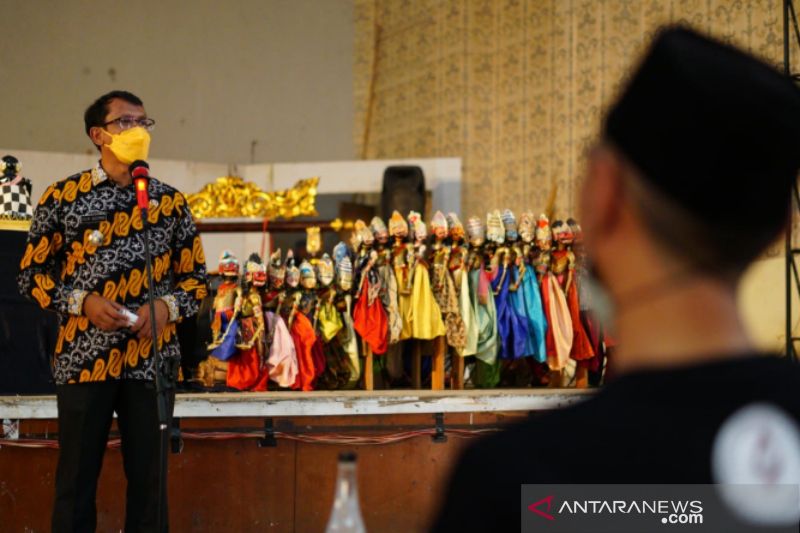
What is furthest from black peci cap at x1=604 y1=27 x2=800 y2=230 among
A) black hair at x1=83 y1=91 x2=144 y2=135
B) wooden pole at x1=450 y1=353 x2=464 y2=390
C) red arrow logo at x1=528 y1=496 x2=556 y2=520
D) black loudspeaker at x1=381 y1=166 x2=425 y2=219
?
black loudspeaker at x1=381 y1=166 x2=425 y2=219

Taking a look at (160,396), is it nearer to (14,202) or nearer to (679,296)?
(679,296)

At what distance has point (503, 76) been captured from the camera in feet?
27.4

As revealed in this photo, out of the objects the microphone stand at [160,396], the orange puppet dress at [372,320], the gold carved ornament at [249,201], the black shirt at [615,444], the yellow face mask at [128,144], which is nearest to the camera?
the black shirt at [615,444]

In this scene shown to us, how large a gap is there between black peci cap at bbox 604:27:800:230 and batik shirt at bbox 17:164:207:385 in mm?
2162

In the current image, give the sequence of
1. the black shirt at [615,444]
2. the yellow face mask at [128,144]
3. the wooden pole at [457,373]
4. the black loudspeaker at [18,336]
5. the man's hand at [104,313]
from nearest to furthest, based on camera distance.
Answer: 1. the black shirt at [615,444]
2. the man's hand at [104,313]
3. the yellow face mask at [128,144]
4. the black loudspeaker at [18,336]
5. the wooden pole at [457,373]

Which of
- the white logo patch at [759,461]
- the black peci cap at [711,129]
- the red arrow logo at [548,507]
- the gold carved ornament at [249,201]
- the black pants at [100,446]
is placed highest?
the gold carved ornament at [249,201]

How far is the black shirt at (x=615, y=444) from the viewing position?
2.60 ft

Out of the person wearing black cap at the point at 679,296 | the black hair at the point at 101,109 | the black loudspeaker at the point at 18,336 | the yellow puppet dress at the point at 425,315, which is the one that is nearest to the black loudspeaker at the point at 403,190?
A: the yellow puppet dress at the point at 425,315

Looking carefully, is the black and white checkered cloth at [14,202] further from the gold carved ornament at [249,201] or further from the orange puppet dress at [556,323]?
the gold carved ornament at [249,201]

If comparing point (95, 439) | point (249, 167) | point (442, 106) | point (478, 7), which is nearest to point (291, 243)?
point (249, 167)

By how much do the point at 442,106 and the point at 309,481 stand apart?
17.4 feet

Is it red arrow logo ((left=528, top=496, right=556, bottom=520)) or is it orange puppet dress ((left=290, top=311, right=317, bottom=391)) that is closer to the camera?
red arrow logo ((left=528, top=496, right=556, bottom=520))

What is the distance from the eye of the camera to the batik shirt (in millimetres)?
2783

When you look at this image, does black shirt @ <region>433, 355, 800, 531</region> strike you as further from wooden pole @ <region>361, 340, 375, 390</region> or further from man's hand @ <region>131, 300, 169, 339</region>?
wooden pole @ <region>361, 340, 375, 390</region>
